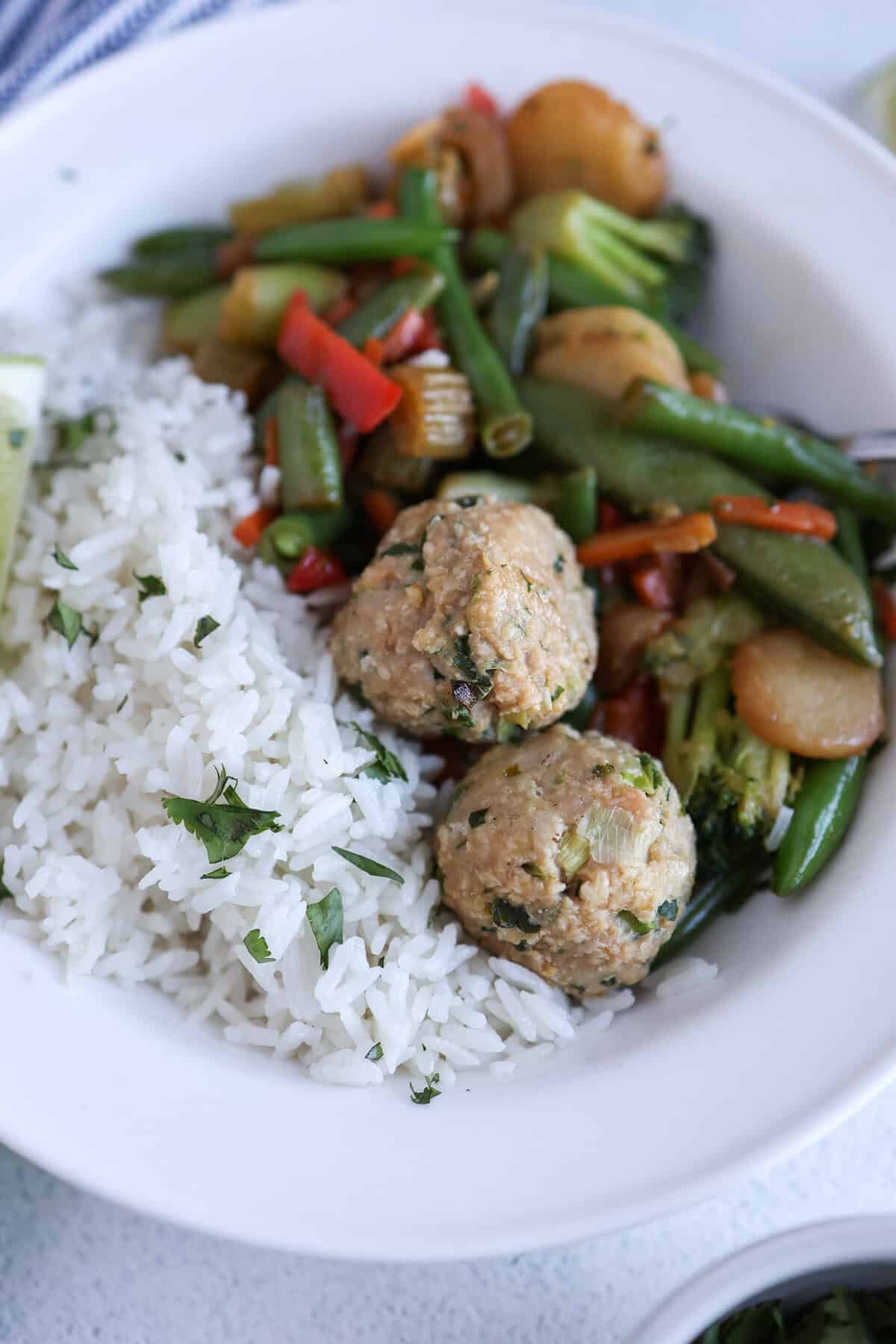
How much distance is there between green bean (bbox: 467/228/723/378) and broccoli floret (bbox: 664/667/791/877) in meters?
1.14

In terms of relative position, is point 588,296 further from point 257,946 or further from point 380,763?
point 257,946

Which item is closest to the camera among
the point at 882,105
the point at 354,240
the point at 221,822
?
the point at 221,822

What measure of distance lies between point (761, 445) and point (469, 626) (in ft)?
3.76

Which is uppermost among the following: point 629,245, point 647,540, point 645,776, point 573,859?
point 629,245

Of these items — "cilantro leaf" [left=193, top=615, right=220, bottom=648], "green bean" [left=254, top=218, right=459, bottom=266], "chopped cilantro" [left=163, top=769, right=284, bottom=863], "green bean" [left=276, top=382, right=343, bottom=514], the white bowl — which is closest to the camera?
the white bowl

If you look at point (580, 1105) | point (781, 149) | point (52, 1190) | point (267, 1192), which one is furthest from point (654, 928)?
point (781, 149)

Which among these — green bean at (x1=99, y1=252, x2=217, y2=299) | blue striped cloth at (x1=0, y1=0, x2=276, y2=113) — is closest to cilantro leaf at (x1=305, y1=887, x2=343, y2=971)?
green bean at (x1=99, y1=252, x2=217, y2=299)

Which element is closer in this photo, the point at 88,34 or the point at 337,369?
the point at 337,369

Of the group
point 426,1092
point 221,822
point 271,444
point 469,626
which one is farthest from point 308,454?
point 426,1092

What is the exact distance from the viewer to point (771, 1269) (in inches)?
83.2

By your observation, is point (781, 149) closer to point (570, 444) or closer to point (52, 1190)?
point (570, 444)

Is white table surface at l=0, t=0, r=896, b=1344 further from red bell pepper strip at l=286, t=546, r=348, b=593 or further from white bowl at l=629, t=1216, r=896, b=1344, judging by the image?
red bell pepper strip at l=286, t=546, r=348, b=593

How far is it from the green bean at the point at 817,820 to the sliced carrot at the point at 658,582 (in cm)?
58

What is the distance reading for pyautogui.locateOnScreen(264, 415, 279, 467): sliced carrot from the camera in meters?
3.24
